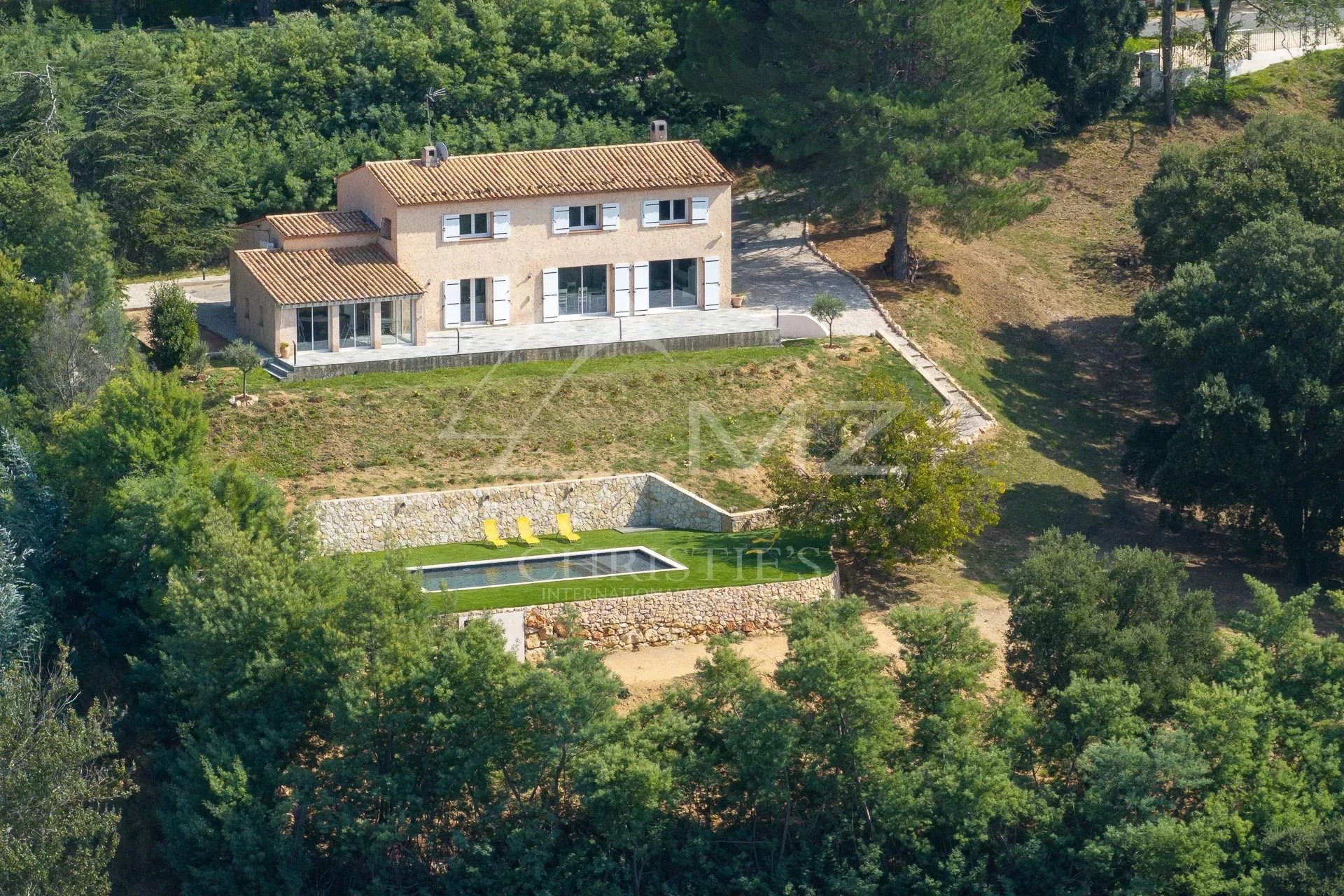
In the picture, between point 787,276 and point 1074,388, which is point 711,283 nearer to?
point 787,276

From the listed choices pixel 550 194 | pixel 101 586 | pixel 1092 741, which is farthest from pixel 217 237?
pixel 1092 741

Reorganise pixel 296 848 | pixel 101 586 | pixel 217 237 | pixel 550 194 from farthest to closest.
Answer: pixel 217 237 → pixel 550 194 → pixel 101 586 → pixel 296 848

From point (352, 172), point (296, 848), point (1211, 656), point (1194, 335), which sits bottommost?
point (296, 848)

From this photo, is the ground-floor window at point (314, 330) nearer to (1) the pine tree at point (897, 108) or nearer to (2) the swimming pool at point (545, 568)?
(2) the swimming pool at point (545, 568)

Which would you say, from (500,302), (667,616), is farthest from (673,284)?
(667,616)

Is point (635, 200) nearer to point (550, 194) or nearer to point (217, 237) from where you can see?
point (550, 194)

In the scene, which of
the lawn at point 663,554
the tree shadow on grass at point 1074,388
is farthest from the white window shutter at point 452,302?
the tree shadow on grass at point 1074,388

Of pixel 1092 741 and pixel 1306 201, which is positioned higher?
pixel 1306 201
